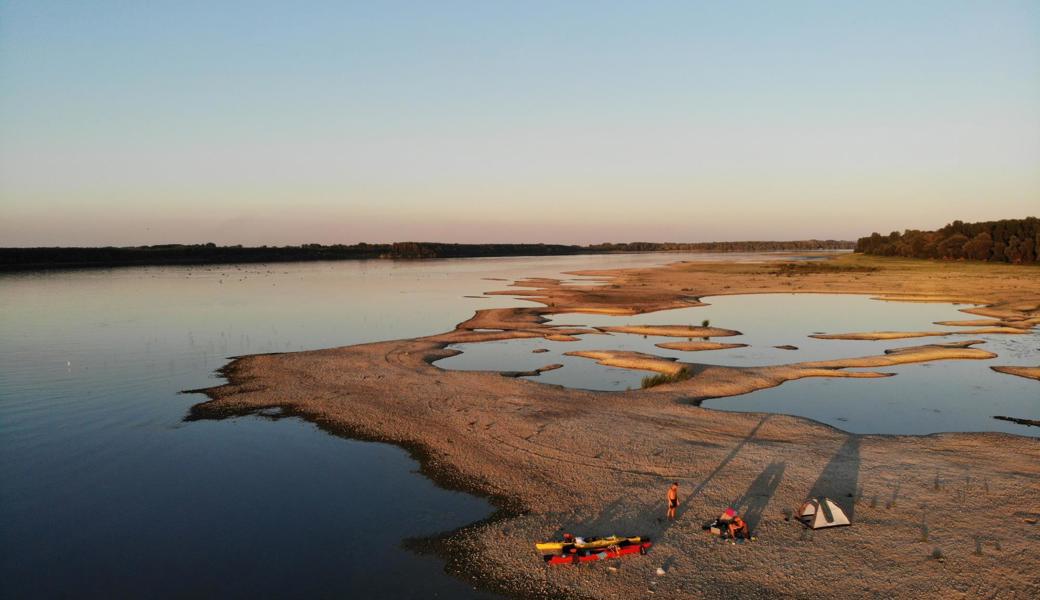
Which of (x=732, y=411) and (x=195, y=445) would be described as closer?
(x=195, y=445)

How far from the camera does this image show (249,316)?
54.8 metres

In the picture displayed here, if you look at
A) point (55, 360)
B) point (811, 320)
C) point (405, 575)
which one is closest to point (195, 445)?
point (405, 575)

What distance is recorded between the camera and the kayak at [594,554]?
12727 mm

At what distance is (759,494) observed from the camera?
15.6 metres

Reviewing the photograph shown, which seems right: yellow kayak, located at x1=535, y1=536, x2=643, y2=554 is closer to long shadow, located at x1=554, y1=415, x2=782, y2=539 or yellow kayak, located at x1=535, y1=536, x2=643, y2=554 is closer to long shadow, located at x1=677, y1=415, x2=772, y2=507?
long shadow, located at x1=554, y1=415, x2=782, y2=539

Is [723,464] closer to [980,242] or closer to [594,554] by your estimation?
[594,554]

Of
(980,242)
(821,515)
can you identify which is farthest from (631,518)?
(980,242)

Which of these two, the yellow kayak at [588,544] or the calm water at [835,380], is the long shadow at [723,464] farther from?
the calm water at [835,380]

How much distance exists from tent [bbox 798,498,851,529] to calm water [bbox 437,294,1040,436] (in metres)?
9.10

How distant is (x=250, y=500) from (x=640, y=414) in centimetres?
1328

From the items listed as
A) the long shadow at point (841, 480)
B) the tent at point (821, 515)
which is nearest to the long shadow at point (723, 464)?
the long shadow at point (841, 480)

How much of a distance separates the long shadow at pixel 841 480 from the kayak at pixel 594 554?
17.7 feet

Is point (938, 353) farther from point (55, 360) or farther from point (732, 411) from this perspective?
point (55, 360)

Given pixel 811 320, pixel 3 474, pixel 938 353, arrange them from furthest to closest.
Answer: pixel 811 320, pixel 938 353, pixel 3 474
